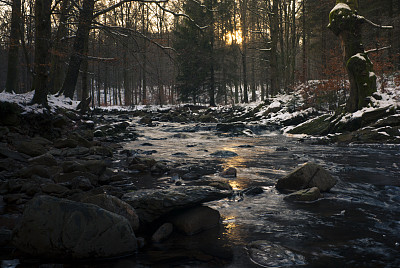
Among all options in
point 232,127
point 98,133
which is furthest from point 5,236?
point 232,127

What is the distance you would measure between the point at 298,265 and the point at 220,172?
3948 mm

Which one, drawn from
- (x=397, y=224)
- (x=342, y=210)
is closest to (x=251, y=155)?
(x=342, y=210)

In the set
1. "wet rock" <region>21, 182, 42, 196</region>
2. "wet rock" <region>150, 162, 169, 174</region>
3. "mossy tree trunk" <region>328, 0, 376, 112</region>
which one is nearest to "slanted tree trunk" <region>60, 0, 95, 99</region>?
"wet rock" <region>150, 162, 169, 174</region>

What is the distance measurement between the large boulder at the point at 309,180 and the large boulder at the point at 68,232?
3.24 metres

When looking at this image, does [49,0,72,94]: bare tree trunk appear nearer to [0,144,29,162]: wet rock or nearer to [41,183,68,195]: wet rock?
[0,144,29,162]: wet rock

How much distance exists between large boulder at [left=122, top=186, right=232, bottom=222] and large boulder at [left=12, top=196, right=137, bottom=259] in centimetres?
68

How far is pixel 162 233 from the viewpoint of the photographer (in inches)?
135

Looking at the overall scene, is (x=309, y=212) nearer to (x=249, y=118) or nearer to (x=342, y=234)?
(x=342, y=234)

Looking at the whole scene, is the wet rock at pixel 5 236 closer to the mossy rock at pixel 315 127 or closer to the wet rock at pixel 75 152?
the wet rock at pixel 75 152

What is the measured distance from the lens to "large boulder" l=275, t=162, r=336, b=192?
5.17 m

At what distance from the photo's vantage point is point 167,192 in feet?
12.7

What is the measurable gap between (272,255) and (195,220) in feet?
3.36

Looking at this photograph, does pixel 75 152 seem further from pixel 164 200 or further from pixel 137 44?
pixel 164 200

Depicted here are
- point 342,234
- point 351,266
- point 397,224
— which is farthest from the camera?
point 397,224
